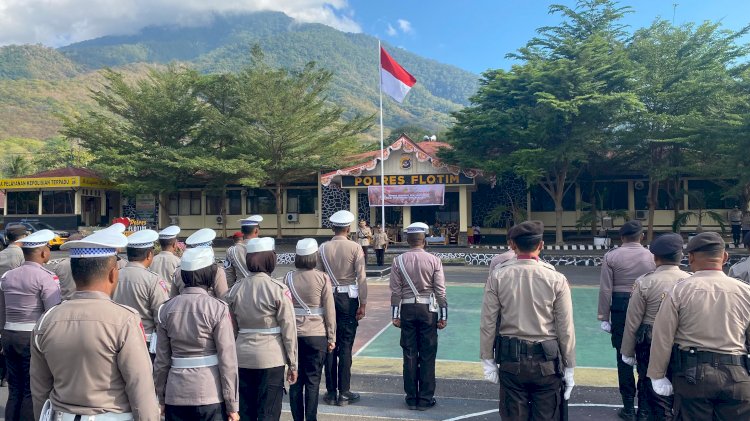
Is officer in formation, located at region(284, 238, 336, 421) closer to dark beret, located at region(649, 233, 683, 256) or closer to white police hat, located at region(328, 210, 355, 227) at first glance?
white police hat, located at region(328, 210, 355, 227)

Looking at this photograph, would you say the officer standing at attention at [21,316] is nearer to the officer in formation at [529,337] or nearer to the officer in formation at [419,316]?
the officer in formation at [419,316]

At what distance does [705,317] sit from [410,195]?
66.9 feet

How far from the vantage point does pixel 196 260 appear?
3.57 meters

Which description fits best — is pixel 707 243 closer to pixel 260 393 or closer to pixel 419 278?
pixel 419 278

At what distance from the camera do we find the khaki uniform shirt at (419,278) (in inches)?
223

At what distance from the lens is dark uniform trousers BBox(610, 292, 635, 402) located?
5.08 meters

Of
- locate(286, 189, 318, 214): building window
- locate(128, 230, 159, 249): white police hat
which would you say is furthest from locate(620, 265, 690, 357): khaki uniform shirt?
locate(286, 189, 318, 214): building window

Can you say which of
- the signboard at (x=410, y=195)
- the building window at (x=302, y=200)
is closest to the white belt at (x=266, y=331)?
the signboard at (x=410, y=195)

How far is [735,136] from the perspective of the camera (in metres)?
16.8

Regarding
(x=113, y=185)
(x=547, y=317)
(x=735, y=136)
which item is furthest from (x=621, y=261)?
(x=113, y=185)

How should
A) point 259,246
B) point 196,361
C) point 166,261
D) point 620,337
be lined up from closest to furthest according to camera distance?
point 196,361 → point 259,246 → point 620,337 → point 166,261

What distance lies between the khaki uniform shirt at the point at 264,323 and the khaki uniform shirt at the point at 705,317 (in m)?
2.42

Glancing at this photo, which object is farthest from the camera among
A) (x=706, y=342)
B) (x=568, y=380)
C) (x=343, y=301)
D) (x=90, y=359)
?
(x=343, y=301)

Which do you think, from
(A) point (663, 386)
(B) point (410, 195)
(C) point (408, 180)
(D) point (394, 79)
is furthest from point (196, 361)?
(C) point (408, 180)
